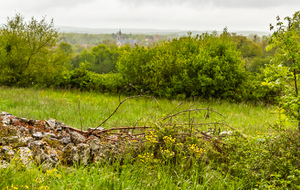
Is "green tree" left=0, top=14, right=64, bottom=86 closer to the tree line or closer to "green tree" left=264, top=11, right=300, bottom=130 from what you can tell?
the tree line

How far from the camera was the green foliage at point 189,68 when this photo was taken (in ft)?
43.3

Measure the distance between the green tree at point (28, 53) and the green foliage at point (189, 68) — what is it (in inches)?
242

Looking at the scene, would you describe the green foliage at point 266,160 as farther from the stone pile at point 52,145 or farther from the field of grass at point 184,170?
the stone pile at point 52,145

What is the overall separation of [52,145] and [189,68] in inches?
417

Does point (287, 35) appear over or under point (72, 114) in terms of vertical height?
over

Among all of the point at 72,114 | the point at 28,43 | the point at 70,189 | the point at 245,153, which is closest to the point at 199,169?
the point at 245,153

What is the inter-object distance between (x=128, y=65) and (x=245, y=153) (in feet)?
40.5

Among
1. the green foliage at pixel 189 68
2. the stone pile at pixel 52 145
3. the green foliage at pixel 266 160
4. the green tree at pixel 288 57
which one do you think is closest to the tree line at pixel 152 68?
the green foliage at pixel 189 68

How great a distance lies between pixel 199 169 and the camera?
3711 mm

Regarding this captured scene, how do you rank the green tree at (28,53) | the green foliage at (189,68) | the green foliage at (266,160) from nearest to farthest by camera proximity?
the green foliage at (266,160) → the green foliage at (189,68) → the green tree at (28,53)

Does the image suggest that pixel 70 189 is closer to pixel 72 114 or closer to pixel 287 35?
pixel 287 35

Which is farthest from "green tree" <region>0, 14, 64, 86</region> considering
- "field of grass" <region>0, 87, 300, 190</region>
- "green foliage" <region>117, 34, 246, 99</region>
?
"field of grass" <region>0, 87, 300, 190</region>

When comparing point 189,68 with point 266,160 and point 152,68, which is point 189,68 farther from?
point 266,160

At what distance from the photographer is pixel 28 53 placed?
687 inches
